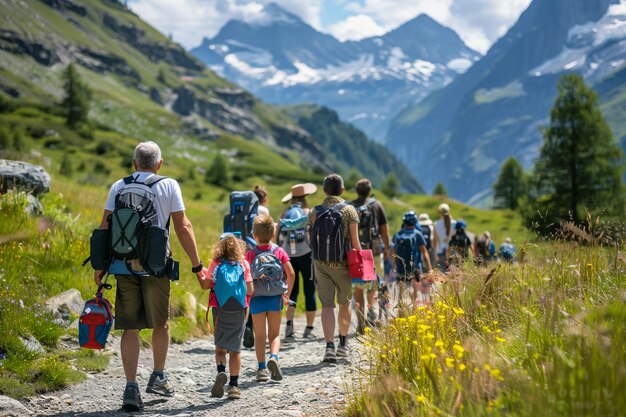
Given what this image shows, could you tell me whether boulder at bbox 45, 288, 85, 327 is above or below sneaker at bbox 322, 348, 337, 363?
above

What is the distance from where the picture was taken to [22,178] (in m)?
12.3

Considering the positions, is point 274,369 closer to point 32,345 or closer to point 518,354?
point 32,345

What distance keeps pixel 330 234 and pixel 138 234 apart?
3.10 meters

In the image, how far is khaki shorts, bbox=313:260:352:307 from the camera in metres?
8.62

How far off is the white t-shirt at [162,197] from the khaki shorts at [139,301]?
47 cm

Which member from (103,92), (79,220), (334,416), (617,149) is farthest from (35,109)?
(334,416)

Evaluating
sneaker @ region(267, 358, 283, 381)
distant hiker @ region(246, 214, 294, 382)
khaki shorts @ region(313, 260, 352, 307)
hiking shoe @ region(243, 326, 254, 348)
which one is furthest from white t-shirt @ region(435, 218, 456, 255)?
sneaker @ region(267, 358, 283, 381)

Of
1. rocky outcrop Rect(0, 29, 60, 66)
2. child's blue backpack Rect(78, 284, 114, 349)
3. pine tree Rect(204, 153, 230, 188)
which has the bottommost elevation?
child's blue backpack Rect(78, 284, 114, 349)

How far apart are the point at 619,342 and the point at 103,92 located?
208385mm

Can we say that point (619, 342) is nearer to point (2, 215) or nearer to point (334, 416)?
point (334, 416)

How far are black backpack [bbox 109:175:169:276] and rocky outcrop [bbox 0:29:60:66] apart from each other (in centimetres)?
20111

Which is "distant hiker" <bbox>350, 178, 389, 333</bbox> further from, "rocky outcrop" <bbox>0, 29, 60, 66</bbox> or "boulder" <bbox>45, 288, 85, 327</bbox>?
"rocky outcrop" <bbox>0, 29, 60, 66</bbox>

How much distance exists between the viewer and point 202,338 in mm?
11102

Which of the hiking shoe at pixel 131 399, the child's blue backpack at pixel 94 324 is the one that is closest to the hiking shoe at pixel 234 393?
the hiking shoe at pixel 131 399
